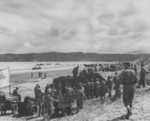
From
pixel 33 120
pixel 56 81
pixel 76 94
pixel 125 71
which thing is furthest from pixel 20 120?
pixel 125 71

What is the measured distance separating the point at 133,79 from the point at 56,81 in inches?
588

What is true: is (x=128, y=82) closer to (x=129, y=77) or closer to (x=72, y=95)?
(x=129, y=77)

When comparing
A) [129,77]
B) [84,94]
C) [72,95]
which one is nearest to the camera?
[129,77]

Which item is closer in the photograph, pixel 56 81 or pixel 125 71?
pixel 125 71

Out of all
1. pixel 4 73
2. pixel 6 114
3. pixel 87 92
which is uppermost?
pixel 4 73

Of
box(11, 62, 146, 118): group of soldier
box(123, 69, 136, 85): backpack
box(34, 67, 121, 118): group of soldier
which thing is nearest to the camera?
box(123, 69, 136, 85): backpack

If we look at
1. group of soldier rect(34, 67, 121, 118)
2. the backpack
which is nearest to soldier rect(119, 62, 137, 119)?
the backpack

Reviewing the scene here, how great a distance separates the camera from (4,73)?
2070cm

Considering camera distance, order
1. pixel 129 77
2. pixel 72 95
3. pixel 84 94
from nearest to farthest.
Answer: pixel 129 77 → pixel 72 95 → pixel 84 94

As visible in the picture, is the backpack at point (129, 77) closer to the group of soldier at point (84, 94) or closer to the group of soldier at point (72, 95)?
the group of soldier at point (84, 94)

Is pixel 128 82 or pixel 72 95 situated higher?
pixel 128 82

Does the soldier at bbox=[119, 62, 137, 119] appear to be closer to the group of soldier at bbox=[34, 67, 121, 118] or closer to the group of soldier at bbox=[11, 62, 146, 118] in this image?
the group of soldier at bbox=[11, 62, 146, 118]

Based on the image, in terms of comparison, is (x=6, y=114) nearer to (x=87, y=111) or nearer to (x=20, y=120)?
(x=20, y=120)

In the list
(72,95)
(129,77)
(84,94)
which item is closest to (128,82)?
(129,77)
